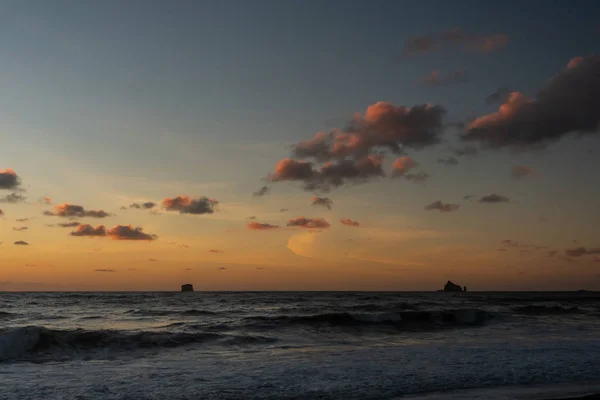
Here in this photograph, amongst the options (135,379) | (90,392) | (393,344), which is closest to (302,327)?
(393,344)

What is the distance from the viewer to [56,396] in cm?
1085

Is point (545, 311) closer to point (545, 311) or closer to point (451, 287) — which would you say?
point (545, 311)

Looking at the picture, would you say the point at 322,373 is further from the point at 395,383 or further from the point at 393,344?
the point at 393,344

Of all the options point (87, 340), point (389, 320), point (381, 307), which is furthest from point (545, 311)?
point (87, 340)

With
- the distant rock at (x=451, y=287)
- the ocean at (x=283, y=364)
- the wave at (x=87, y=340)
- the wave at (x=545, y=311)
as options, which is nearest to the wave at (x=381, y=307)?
the wave at (x=545, y=311)

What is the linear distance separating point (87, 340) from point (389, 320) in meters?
20.8

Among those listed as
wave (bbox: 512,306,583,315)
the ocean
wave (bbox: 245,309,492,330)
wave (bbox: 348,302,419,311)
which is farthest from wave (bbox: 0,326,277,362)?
wave (bbox: 512,306,583,315)

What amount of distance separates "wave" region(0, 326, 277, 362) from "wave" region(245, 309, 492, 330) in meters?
7.26

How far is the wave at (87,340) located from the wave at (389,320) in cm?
726

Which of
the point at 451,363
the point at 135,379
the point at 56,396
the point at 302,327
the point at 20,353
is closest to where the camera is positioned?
the point at 56,396

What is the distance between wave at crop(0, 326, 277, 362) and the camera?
1852cm

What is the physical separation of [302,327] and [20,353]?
52.2 feet

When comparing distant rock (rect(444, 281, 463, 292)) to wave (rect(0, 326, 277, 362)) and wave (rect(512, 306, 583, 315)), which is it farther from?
wave (rect(0, 326, 277, 362))

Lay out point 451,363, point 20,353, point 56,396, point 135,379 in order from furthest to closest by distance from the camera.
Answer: point 20,353
point 451,363
point 135,379
point 56,396
